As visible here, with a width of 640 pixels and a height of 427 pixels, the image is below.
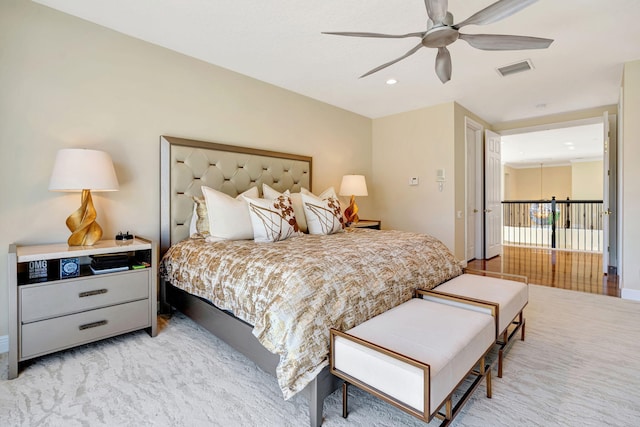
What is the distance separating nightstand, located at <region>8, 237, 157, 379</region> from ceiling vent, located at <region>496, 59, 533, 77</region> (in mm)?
3963

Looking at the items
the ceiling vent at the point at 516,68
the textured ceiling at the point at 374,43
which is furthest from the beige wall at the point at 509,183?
the ceiling vent at the point at 516,68

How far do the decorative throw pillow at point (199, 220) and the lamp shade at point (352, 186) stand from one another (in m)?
2.15

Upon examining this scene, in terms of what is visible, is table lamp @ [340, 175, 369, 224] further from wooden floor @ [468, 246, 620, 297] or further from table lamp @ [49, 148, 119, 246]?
table lamp @ [49, 148, 119, 246]

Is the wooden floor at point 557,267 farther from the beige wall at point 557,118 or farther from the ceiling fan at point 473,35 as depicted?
→ the ceiling fan at point 473,35

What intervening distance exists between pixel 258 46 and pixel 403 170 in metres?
3.06

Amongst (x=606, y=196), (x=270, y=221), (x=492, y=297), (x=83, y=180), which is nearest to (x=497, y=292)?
(x=492, y=297)

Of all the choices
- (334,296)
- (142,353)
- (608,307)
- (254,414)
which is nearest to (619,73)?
(608,307)

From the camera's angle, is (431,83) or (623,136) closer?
(623,136)

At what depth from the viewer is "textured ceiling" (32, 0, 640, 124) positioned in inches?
92.0

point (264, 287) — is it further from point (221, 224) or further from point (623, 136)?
point (623, 136)

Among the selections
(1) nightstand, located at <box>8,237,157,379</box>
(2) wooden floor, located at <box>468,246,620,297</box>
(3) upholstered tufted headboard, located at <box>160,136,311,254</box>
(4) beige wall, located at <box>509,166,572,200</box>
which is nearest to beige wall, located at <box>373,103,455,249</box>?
(2) wooden floor, located at <box>468,246,620,297</box>

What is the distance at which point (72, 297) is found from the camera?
207 centimetres

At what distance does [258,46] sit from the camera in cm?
289

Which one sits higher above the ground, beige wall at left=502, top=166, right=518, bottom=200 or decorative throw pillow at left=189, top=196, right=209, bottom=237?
beige wall at left=502, top=166, right=518, bottom=200
